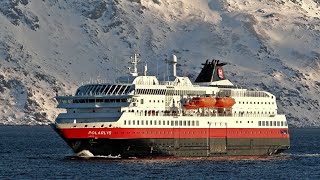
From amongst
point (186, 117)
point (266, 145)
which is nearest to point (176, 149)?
point (186, 117)

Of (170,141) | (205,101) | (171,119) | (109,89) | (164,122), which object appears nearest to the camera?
(109,89)

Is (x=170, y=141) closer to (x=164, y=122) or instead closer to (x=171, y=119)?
(x=164, y=122)

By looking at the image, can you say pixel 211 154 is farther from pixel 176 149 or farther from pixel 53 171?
pixel 53 171

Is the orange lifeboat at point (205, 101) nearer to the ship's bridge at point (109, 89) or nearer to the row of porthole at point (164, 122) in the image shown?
the row of porthole at point (164, 122)

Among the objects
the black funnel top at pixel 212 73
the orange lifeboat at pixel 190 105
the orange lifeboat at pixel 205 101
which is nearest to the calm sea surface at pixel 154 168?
the orange lifeboat at pixel 190 105

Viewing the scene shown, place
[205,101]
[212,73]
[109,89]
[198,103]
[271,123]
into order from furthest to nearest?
[212,73], [271,123], [205,101], [198,103], [109,89]

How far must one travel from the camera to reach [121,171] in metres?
122

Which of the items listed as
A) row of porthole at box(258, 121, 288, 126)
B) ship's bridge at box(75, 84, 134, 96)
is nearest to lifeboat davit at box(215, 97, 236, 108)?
row of porthole at box(258, 121, 288, 126)

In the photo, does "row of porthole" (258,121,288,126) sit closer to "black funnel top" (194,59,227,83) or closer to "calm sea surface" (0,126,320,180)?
"calm sea surface" (0,126,320,180)

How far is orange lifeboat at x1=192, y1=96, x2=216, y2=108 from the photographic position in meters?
141

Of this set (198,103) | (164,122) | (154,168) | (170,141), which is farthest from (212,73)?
(154,168)

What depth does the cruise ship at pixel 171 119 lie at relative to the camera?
13362cm

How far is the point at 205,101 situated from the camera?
141 metres

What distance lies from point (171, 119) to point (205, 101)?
575cm
